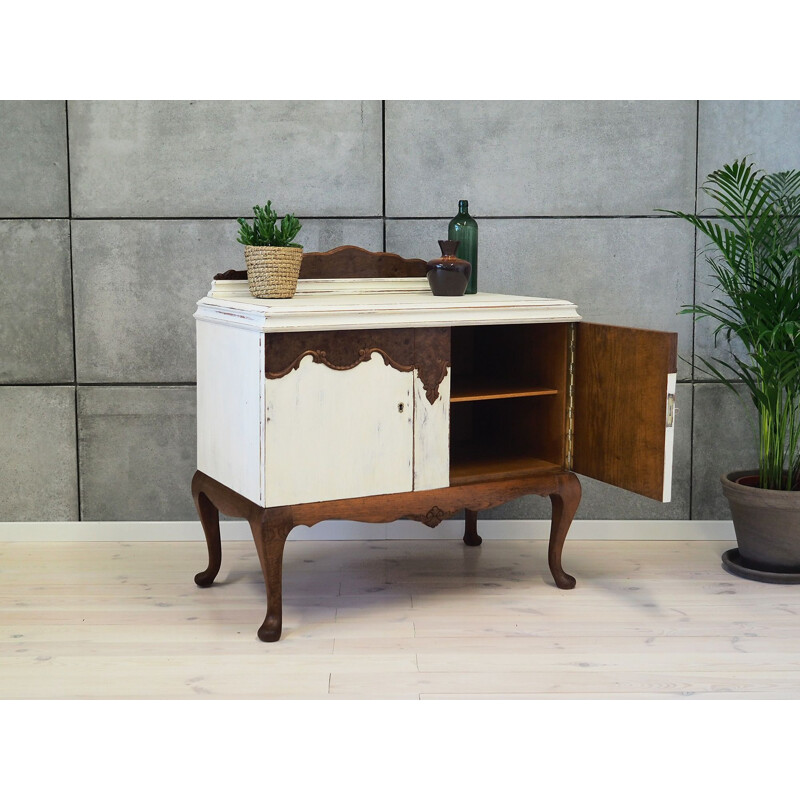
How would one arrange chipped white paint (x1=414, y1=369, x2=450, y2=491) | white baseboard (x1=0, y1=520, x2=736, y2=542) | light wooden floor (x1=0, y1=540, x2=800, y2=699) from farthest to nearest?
white baseboard (x1=0, y1=520, x2=736, y2=542)
chipped white paint (x1=414, y1=369, x2=450, y2=491)
light wooden floor (x1=0, y1=540, x2=800, y2=699)

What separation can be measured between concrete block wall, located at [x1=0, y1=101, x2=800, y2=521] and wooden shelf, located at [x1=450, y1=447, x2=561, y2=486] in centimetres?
78

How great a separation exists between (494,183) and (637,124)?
637mm

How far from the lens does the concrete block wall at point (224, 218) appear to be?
12.8 ft

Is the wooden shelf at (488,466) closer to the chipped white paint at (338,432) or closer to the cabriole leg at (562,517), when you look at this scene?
the cabriole leg at (562,517)

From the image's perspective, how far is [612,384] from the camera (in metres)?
3.28

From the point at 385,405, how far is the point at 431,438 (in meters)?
0.21

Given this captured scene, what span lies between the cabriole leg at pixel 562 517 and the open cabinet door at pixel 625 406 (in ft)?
0.23

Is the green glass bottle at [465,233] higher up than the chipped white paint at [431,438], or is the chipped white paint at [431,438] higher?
the green glass bottle at [465,233]

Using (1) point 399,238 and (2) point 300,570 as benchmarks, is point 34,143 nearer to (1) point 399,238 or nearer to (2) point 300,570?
(1) point 399,238

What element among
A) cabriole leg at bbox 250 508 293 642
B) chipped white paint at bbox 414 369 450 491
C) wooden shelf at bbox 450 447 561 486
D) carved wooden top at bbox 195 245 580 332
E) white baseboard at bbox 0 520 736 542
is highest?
carved wooden top at bbox 195 245 580 332

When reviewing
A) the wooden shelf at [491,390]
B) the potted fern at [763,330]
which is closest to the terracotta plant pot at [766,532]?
the potted fern at [763,330]

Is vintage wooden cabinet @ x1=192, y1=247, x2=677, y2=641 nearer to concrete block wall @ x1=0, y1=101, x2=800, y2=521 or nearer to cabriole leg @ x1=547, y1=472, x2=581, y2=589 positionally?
cabriole leg @ x1=547, y1=472, x2=581, y2=589

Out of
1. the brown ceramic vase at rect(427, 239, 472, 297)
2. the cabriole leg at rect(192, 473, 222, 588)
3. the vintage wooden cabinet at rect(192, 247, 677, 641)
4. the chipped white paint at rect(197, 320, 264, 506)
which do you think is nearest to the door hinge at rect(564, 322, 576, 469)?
the vintage wooden cabinet at rect(192, 247, 677, 641)

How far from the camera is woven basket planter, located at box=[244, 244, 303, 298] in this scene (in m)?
3.17
